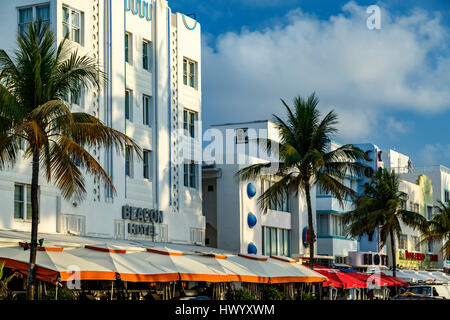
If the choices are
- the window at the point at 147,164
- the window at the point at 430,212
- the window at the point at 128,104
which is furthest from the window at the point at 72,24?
the window at the point at 430,212

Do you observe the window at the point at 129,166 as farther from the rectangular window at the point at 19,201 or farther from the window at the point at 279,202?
the window at the point at 279,202

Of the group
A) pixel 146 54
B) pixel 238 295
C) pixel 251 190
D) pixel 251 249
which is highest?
pixel 146 54

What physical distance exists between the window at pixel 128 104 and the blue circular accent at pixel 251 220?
421 inches

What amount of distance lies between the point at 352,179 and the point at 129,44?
3072 centimetres

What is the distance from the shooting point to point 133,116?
3872 centimetres

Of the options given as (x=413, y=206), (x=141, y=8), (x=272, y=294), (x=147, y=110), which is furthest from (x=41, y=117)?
(x=413, y=206)

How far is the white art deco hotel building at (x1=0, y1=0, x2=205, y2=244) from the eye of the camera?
1302 inches

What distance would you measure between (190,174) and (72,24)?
1214 cm

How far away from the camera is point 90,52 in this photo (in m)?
35.3

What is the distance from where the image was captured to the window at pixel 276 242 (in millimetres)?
48219

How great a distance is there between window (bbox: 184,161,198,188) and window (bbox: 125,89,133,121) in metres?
5.71

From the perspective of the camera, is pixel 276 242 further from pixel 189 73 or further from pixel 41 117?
pixel 41 117

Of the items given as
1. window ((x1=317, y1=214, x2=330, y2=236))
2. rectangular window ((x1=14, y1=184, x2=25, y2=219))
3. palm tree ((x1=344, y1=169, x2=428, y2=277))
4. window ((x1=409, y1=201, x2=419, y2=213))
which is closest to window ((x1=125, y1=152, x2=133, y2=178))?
rectangular window ((x1=14, y1=184, x2=25, y2=219))
